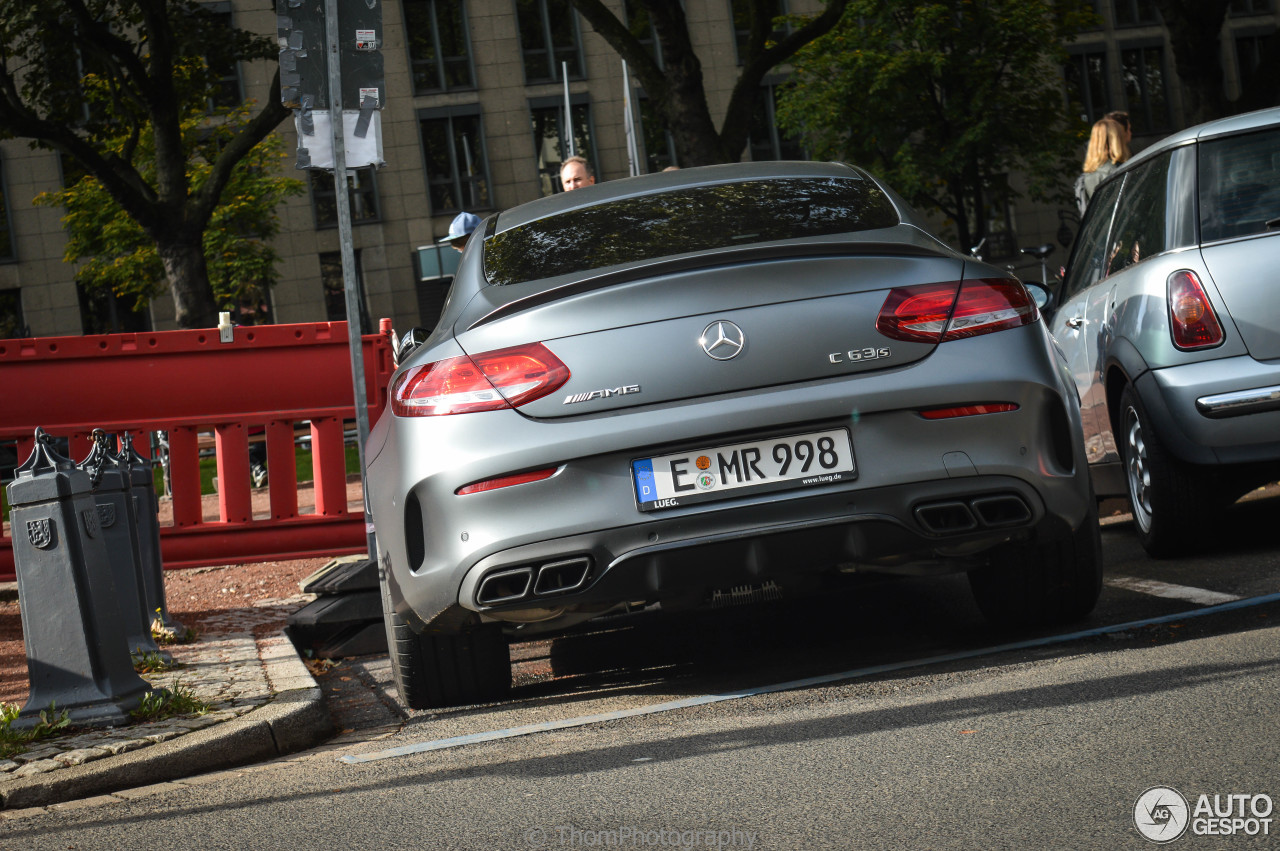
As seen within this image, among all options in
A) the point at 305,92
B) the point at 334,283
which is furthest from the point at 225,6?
the point at 305,92

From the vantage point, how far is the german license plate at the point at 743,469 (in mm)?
4070

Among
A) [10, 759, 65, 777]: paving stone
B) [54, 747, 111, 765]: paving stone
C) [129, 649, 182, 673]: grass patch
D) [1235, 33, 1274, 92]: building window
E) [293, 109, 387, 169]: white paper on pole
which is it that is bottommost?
[129, 649, 182, 673]: grass patch

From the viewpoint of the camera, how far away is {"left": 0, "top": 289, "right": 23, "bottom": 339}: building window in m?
41.6

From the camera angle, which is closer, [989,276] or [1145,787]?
[1145,787]

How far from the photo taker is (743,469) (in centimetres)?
409

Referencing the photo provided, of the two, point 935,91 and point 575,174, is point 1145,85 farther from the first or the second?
point 575,174

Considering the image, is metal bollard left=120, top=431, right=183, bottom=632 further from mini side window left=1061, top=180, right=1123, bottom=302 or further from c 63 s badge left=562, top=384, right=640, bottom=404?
mini side window left=1061, top=180, right=1123, bottom=302

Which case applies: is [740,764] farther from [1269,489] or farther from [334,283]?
[334,283]

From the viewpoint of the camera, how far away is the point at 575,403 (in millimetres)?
4090

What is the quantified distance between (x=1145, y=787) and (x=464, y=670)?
232 centimetres

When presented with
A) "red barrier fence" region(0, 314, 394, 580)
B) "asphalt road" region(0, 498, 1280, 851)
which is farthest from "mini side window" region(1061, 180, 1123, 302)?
"red barrier fence" region(0, 314, 394, 580)

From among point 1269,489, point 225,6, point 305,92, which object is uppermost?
point 225,6

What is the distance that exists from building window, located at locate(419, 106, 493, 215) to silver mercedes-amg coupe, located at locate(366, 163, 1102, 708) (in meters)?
38.4

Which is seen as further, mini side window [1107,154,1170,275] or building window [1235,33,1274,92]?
building window [1235,33,1274,92]
